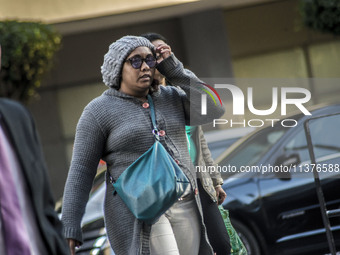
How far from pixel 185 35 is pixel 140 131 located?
12.7m

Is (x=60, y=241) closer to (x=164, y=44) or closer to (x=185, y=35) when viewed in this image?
(x=164, y=44)

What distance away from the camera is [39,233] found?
2719 millimetres

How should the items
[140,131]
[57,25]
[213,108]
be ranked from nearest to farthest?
[140,131] → [213,108] → [57,25]

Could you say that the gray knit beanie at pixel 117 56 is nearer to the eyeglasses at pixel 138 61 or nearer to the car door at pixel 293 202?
the eyeglasses at pixel 138 61

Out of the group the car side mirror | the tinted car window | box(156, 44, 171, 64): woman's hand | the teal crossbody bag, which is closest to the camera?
the teal crossbody bag

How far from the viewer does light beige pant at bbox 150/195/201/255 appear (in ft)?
12.6

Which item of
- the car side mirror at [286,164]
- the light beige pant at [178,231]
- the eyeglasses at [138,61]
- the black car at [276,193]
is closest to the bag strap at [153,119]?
the eyeglasses at [138,61]

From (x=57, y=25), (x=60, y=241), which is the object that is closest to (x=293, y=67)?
(x=57, y=25)

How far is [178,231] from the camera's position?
3959mm

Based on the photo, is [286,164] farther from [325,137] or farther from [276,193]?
[325,137]

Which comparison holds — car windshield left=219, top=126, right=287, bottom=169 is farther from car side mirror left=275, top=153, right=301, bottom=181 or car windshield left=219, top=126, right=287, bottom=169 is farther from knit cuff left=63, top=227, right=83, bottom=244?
knit cuff left=63, top=227, right=83, bottom=244

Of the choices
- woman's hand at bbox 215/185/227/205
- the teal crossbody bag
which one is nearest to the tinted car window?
woman's hand at bbox 215/185/227/205

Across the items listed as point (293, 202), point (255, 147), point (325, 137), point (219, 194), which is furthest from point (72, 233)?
point (255, 147)

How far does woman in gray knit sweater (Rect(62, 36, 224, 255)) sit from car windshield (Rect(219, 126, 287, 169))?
97.4 inches
